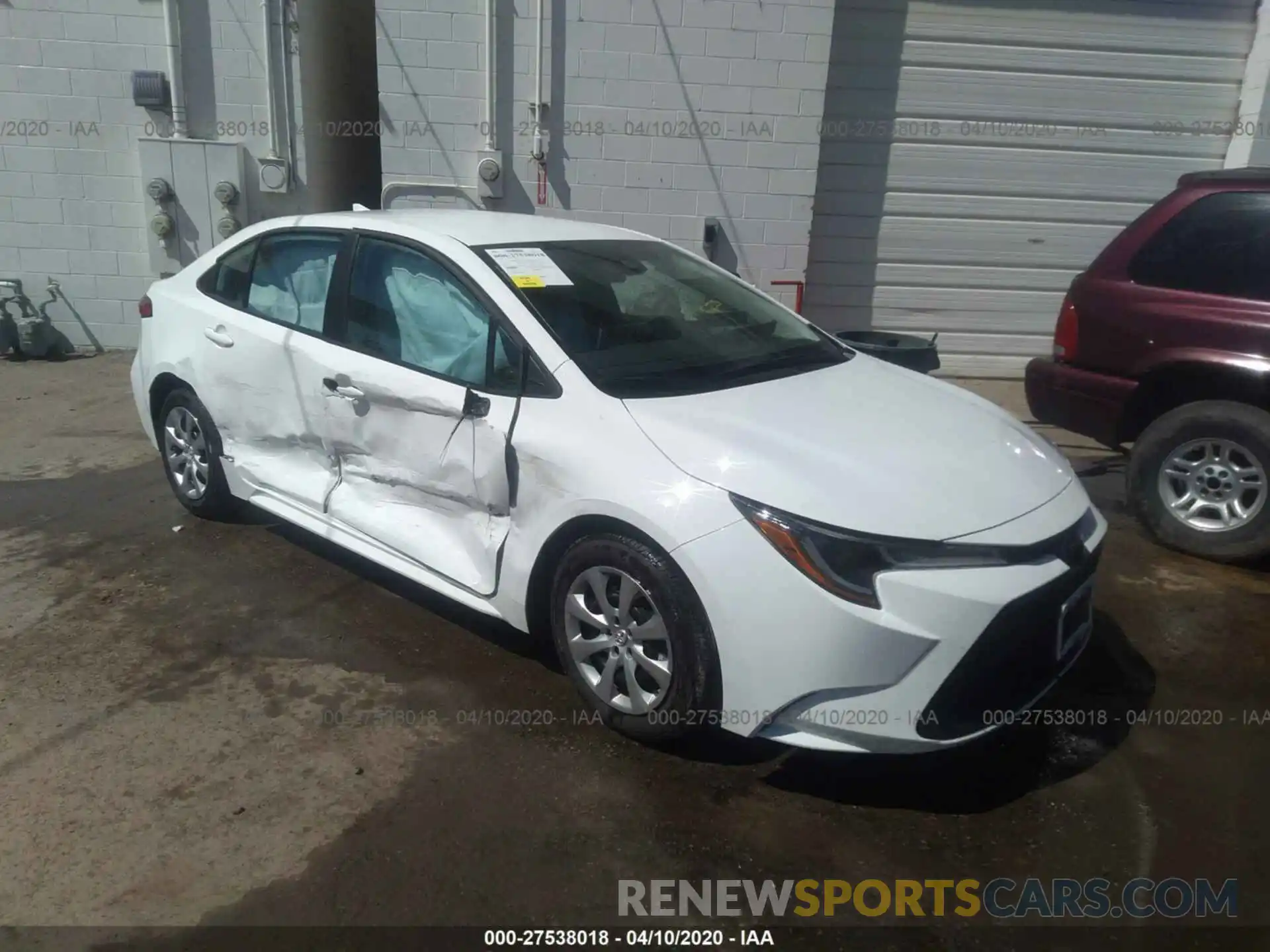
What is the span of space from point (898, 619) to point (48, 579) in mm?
3590

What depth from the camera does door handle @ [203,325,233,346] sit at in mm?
4414

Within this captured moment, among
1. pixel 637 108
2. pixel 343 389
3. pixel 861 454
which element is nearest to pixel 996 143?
pixel 637 108

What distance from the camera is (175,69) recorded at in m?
8.12

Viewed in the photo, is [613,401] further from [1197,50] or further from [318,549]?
[1197,50]

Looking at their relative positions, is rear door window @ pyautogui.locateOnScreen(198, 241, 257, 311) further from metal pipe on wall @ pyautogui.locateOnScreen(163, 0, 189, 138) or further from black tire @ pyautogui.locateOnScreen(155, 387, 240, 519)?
metal pipe on wall @ pyautogui.locateOnScreen(163, 0, 189, 138)

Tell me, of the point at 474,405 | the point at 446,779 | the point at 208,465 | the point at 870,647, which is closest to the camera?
the point at 870,647

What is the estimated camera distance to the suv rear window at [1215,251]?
451cm

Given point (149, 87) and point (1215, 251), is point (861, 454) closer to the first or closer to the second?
point (1215, 251)

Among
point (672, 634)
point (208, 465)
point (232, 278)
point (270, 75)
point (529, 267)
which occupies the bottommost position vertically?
point (208, 465)

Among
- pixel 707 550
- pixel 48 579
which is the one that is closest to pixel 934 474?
pixel 707 550

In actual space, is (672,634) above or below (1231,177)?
below

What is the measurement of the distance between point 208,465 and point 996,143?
691 cm

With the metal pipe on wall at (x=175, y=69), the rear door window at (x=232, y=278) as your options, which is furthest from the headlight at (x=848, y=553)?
the metal pipe on wall at (x=175, y=69)

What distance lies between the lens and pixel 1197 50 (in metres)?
8.38
